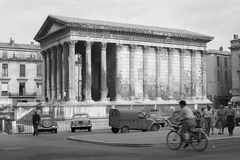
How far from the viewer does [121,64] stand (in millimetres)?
44625

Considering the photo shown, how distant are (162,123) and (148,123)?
266 inches

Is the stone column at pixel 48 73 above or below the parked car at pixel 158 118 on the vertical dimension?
above

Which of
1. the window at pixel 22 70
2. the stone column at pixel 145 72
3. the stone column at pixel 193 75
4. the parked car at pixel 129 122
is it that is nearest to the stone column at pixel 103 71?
the stone column at pixel 145 72

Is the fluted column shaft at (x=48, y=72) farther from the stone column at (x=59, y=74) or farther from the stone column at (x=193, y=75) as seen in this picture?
the stone column at (x=193, y=75)

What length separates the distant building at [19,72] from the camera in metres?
72.5

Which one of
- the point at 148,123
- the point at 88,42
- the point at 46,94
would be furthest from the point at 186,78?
the point at 148,123

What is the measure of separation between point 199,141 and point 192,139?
311 mm

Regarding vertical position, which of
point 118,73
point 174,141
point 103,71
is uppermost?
point 103,71

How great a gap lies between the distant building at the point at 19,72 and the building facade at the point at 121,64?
24.8 meters

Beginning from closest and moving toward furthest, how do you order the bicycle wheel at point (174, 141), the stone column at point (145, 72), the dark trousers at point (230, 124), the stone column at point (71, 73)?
the bicycle wheel at point (174, 141), the dark trousers at point (230, 124), the stone column at point (71, 73), the stone column at point (145, 72)

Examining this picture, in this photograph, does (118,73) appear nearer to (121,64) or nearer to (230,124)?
(121,64)

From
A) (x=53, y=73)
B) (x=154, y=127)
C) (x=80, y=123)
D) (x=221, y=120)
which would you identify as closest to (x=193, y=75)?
(x=53, y=73)

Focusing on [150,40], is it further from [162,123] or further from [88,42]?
[162,123]

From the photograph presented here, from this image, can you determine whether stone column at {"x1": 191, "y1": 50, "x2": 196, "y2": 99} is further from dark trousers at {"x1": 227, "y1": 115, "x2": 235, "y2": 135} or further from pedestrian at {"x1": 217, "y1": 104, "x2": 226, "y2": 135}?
dark trousers at {"x1": 227, "y1": 115, "x2": 235, "y2": 135}
